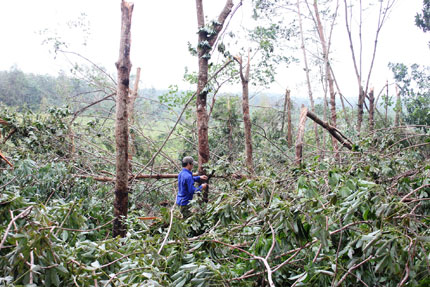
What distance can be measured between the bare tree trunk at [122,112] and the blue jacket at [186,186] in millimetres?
756

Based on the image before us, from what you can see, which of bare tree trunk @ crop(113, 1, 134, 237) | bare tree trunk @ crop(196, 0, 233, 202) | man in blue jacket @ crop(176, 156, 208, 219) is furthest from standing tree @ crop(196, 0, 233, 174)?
bare tree trunk @ crop(113, 1, 134, 237)

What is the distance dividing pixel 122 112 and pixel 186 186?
1.32 metres

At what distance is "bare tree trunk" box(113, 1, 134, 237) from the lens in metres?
4.45

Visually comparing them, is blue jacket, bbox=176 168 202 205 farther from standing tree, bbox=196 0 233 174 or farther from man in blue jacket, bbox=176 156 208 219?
standing tree, bbox=196 0 233 174

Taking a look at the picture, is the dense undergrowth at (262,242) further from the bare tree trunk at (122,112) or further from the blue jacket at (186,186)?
the bare tree trunk at (122,112)

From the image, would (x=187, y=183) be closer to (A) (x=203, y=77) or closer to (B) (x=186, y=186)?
(B) (x=186, y=186)

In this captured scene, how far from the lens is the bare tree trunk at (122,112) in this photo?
4449 mm

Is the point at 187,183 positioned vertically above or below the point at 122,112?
below

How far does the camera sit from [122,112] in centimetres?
454

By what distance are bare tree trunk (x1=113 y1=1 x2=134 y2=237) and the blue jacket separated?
0.76 m

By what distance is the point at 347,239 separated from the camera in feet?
8.66

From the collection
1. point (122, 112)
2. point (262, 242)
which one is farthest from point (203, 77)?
point (262, 242)

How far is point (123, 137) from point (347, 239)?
3.02m

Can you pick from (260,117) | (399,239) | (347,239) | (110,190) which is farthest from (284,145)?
(399,239)
